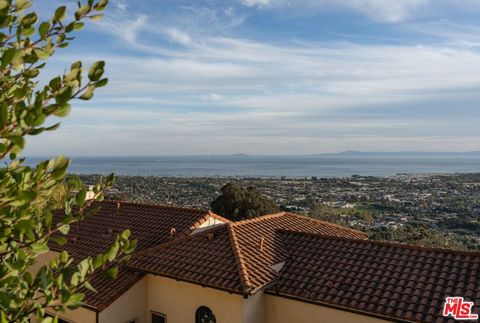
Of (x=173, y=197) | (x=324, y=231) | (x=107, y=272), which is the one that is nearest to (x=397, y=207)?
(x=173, y=197)

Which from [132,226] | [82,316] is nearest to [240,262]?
[82,316]

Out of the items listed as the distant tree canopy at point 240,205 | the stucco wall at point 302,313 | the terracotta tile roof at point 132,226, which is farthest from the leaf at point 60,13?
the distant tree canopy at point 240,205

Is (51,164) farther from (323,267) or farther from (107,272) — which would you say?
(323,267)

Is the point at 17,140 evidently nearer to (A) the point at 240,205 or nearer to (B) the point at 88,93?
(B) the point at 88,93

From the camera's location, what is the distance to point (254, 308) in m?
10.8

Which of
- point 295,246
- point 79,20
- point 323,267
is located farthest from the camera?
point 295,246

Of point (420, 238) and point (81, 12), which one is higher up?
point (81, 12)

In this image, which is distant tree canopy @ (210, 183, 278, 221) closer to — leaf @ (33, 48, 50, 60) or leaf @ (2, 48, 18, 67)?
leaf @ (33, 48, 50, 60)

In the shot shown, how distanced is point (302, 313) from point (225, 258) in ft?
8.92

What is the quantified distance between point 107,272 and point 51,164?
937 mm

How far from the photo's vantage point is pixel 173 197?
63500 mm

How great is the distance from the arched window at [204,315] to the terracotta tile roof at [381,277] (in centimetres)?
176

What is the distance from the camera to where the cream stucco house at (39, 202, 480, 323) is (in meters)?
9.97

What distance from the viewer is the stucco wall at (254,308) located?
10.5m
